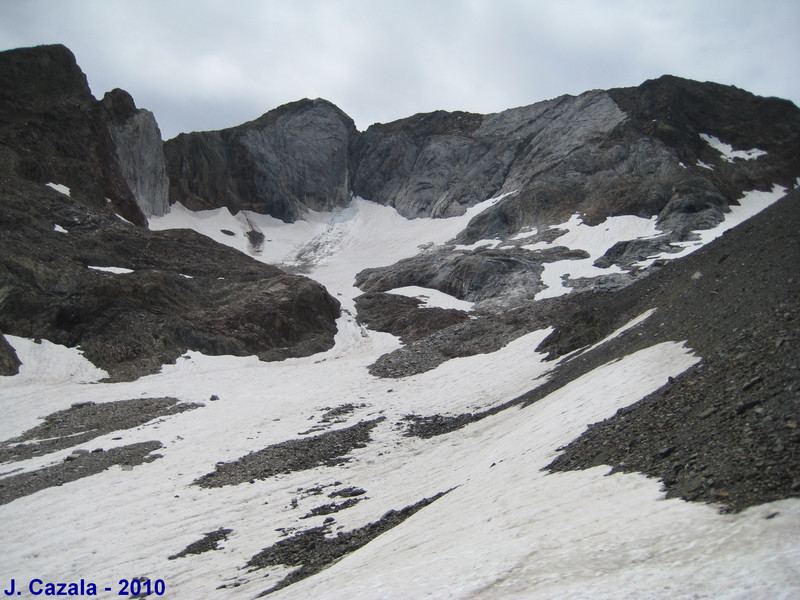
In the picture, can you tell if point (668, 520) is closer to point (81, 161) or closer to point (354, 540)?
point (354, 540)

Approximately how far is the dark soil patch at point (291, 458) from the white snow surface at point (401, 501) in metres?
0.55

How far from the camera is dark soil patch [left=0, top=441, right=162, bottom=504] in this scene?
17812 mm

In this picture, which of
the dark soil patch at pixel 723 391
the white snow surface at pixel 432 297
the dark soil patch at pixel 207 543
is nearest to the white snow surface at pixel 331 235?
the white snow surface at pixel 432 297

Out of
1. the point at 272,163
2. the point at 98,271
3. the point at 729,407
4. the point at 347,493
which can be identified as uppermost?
the point at 272,163

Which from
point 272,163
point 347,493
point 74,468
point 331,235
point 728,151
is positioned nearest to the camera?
point 347,493

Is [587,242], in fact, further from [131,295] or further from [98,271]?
[98,271]

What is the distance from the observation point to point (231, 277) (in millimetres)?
52906

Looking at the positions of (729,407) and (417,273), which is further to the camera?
(417,273)

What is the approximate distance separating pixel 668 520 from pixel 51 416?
2849cm

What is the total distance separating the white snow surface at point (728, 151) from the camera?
264ft

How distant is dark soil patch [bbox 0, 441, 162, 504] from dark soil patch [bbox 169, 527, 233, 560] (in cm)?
746

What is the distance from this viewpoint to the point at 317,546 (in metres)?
12.6

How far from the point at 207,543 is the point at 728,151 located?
9370 centimetres

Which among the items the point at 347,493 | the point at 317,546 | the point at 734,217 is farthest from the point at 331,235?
the point at 317,546
